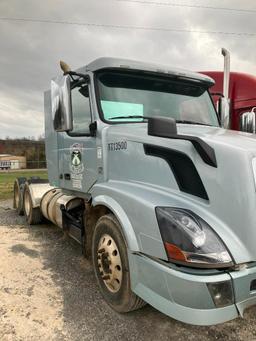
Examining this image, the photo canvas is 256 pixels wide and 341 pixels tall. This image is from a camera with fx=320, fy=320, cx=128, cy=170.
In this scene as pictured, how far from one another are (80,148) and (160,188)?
5.19 feet

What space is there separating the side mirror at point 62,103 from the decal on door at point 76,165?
48cm

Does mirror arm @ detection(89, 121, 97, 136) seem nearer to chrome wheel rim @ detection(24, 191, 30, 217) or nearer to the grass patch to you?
chrome wheel rim @ detection(24, 191, 30, 217)

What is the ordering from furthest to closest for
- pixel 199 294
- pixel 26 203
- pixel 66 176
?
pixel 26 203 < pixel 66 176 < pixel 199 294

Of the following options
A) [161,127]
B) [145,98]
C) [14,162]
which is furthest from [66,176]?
[14,162]

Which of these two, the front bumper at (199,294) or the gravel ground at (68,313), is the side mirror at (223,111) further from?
the front bumper at (199,294)

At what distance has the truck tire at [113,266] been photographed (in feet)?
9.62

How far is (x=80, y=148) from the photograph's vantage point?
4059mm

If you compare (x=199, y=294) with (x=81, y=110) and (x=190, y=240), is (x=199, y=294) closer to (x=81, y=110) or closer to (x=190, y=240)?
(x=190, y=240)

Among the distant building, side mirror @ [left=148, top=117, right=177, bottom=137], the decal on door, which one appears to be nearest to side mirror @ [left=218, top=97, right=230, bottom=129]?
the decal on door

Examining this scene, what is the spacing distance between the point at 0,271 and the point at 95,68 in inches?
113

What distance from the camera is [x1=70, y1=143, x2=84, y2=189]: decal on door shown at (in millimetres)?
4102

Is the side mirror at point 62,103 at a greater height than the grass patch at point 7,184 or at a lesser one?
greater

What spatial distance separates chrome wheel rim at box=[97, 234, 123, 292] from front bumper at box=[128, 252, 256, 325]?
0.68 m

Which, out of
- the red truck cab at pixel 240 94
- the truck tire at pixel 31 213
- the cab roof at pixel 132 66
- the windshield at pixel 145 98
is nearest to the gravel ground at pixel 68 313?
the windshield at pixel 145 98
